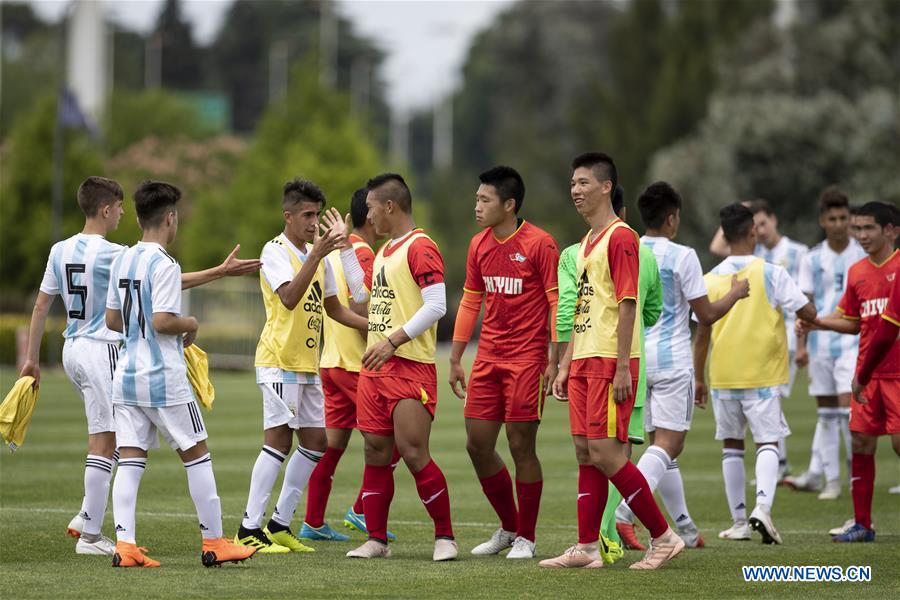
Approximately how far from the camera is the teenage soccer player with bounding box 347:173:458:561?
9531mm

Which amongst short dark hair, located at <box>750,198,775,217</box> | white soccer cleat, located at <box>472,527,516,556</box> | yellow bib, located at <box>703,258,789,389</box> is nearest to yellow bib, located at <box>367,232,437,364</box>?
white soccer cleat, located at <box>472,527,516,556</box>

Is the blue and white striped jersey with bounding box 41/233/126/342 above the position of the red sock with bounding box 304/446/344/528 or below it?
above

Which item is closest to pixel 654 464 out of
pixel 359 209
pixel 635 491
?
pixel 635 491

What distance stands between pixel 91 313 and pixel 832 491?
7465 mm

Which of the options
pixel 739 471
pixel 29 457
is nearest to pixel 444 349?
pixel 29 457

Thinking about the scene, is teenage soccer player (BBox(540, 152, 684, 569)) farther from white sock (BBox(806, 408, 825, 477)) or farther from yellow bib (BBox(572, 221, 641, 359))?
white sock (BBox(806, 408, 825, 477))

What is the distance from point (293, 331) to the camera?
33.9 ft

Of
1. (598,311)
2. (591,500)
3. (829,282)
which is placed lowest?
(591,500)

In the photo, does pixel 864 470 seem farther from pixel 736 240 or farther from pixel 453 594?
pixel 453 594

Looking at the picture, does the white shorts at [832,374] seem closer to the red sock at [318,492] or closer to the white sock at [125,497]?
the red sock at [318,492]

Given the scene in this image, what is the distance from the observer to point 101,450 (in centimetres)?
1005

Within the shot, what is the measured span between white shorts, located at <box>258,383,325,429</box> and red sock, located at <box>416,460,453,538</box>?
113 cm

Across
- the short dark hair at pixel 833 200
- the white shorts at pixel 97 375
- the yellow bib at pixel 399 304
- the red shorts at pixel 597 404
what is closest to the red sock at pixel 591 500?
the red shorts at pixel 597 404

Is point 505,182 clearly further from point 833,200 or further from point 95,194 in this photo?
point 833,200
